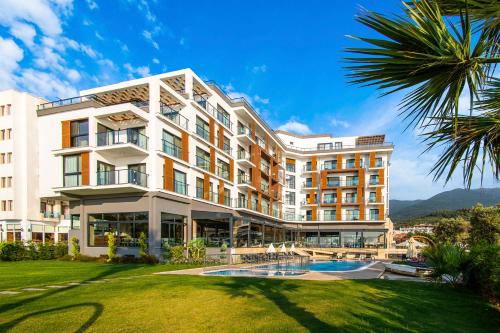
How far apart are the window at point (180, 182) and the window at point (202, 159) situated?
205cm

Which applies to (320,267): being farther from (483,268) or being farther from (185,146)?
(483,268)

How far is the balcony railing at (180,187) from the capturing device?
2468 centimetres

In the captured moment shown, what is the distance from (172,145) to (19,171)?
19.6 meters

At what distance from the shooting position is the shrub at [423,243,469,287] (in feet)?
34.2

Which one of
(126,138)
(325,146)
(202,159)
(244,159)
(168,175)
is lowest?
(168,175)

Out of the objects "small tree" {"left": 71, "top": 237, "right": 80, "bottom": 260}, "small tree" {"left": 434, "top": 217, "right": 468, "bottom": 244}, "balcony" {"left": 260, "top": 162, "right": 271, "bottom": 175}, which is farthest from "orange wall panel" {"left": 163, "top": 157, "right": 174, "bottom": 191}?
"small tree" {"left": 434, "top": 217, "right": 468, "bottom": 244}

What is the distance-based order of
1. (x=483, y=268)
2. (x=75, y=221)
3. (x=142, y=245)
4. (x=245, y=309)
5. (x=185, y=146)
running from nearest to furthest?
(x=245, y=309), (x=483, y=268), (x=142, y=245), (x=75, y=221), (x=185, y=146)

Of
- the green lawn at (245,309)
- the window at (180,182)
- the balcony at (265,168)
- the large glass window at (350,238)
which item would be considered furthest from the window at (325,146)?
the green lawn at (245,309)

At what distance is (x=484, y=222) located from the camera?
32469 mm

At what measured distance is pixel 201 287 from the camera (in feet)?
31.9

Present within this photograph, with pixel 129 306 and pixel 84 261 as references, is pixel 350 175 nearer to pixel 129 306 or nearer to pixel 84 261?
pixel 84 261

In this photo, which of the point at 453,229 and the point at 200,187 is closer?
the point at 200,187

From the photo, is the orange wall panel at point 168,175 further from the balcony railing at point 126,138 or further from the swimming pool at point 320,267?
the swimming pool at point 320,267

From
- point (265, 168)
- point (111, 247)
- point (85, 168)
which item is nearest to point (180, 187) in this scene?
point (111, 247)
